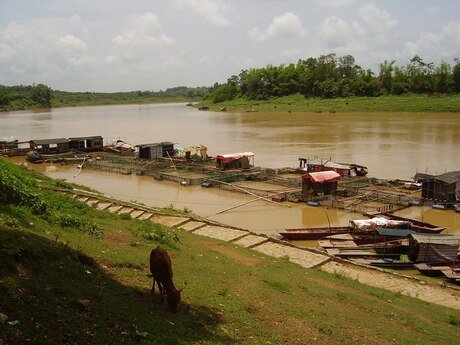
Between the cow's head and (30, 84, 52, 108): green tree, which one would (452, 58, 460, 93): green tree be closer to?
the cow's head

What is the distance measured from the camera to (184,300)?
7586 mm

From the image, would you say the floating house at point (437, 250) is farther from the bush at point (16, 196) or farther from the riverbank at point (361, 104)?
the riverbank at point (361, 104)

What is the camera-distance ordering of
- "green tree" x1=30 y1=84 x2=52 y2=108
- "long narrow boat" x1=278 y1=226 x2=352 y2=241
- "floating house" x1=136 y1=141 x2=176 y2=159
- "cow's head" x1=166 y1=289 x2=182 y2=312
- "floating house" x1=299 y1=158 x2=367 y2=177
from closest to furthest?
1. "cow's head" x1=166 y1=289 x2=182 y2=312
2. "long narrow boat" x1=278 y1=226 x2=352 y2=241
3. "floating house" x1=299 y1=158 x2=367 y2=177
4. "floating house" x1=136 y1=141 x2=176 y2=159
5. "green tree" x1=30 y1=84 x2=52 y2=108

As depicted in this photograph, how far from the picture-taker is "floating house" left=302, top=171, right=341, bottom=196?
1019 inches

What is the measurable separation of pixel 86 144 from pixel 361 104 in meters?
61.8

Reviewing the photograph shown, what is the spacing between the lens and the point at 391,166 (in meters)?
35.9

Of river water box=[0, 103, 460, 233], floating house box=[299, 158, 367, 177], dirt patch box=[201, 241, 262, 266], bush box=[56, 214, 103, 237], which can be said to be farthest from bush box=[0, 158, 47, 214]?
floating house box=[299, 158, 367, 177]

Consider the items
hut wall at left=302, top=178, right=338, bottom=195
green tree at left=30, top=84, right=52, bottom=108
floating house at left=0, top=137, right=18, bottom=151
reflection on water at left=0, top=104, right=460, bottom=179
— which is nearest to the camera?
hut wall at left=302, top=178, right=338, bottom=195

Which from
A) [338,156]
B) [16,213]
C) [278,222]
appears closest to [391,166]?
[338,156]

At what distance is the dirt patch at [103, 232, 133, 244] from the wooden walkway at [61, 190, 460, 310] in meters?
4.46

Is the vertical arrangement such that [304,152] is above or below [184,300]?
below

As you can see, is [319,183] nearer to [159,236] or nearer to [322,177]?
[322,177]

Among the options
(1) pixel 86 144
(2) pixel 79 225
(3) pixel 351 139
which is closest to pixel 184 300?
(2) pixel 79 225

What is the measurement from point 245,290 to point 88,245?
370cm
